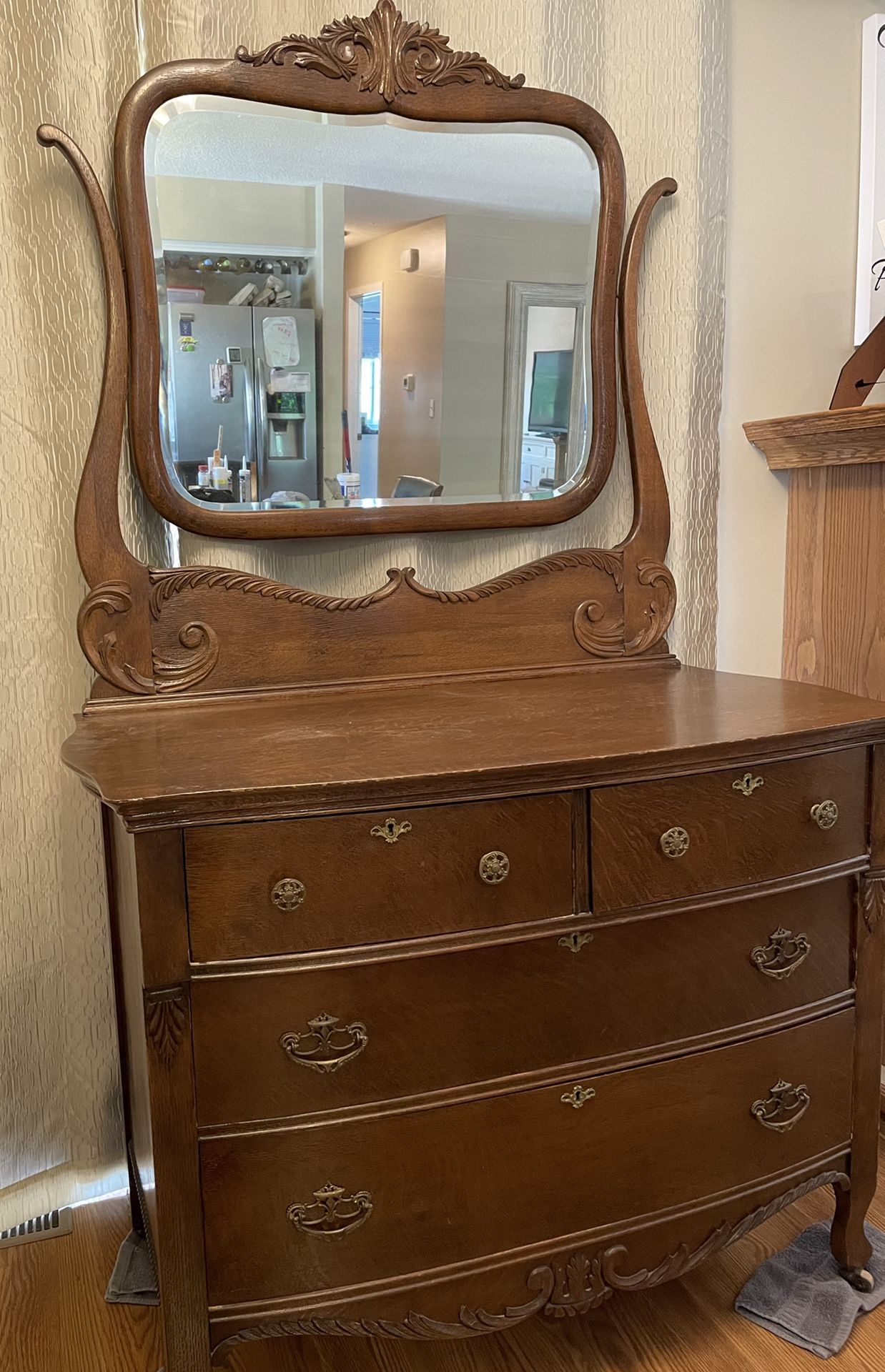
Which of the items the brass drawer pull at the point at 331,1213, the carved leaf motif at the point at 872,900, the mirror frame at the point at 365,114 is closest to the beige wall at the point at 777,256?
the mirror frame at the point at 365,114

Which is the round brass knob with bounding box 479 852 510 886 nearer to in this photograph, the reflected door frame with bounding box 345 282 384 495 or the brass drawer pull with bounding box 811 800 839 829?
the brass drawer pull with bounding box 811 800 839 829

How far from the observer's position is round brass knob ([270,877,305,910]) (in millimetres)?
1214

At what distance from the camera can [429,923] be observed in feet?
4.20

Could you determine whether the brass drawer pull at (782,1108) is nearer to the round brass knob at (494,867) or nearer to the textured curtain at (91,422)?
the round brass knob at (494,867)

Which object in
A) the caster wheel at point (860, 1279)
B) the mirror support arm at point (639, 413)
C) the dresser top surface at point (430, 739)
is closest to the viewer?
the dresser top surface at point (430, 739)

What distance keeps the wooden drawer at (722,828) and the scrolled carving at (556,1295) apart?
19.0 inches

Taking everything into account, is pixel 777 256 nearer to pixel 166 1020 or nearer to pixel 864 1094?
pixel 864 1094

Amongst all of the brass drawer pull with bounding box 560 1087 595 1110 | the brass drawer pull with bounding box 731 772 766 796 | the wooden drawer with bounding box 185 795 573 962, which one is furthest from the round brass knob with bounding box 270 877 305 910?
the brass drawer pull with bounding box 731 772 766 796

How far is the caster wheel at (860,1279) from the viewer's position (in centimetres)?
164

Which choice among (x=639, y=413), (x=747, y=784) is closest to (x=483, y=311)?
(x=639, y=413)

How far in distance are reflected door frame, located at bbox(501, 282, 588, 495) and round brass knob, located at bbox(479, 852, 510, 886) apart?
75 cm

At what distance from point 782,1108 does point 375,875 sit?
72 cm

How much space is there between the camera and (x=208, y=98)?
1.59 m

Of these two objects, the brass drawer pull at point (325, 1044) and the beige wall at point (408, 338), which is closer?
the brass drawer pull at point (325, 1044)
